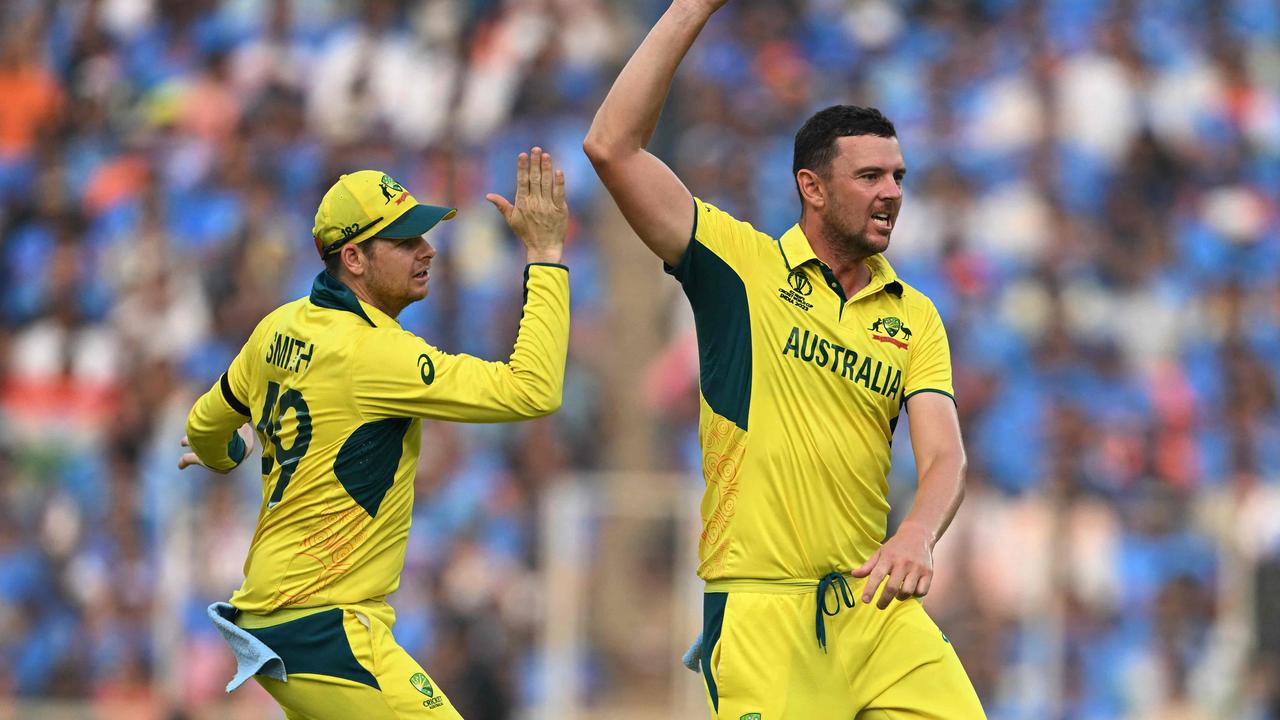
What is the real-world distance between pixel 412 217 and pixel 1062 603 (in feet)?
27.5

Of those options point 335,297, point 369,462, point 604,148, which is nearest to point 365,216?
point 335,297

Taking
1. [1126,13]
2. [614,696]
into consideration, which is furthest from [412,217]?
[1126,13]

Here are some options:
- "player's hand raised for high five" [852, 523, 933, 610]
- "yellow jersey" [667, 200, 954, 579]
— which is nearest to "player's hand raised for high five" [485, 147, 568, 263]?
"yellow jersey" [667, 200, 954, 579]

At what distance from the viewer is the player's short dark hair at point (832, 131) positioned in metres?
6.50

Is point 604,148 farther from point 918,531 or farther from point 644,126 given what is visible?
point 918,531

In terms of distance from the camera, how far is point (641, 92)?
6156mm

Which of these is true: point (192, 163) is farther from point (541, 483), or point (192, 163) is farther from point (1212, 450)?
point (1212, 450)

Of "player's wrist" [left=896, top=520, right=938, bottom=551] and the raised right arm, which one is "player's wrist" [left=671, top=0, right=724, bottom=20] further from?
"player's wrist" [left=896, top=520, right=938, bottom=551]

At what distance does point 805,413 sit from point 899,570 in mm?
817

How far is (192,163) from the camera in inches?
672

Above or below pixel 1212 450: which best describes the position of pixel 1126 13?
above

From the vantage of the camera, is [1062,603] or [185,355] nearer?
[1062,603]

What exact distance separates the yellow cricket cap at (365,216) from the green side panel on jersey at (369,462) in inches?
25.4

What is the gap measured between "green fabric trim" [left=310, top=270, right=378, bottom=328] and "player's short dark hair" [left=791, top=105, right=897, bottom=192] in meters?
1.54
